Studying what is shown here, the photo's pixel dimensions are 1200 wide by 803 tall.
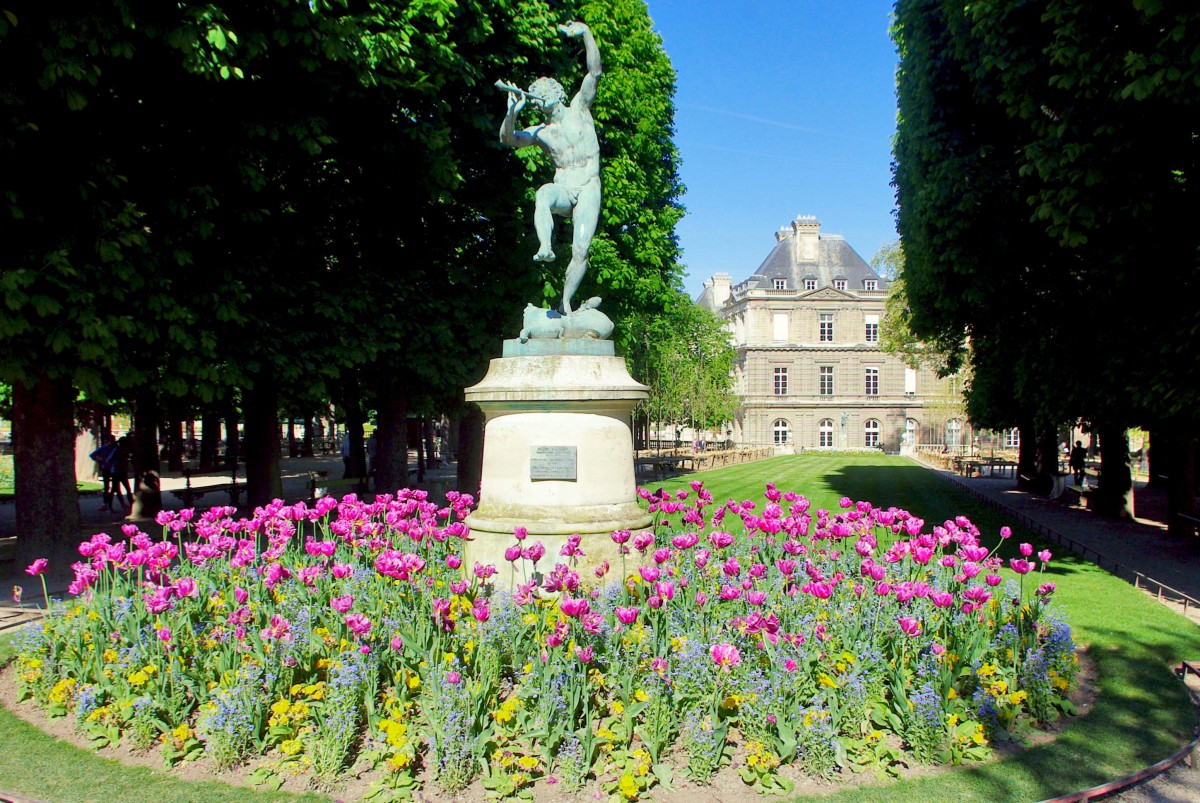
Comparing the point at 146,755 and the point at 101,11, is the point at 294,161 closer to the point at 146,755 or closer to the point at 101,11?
the point at 101,11

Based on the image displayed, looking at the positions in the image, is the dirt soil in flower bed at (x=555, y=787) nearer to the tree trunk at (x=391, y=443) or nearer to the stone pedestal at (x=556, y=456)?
the stone pedestal at (x=556, y=456)

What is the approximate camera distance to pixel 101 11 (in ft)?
27.5

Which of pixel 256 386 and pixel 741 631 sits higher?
pixel 256 386

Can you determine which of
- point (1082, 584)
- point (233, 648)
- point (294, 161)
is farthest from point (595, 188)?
point (1082, 584)

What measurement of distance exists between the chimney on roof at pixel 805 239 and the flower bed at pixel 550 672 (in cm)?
6745

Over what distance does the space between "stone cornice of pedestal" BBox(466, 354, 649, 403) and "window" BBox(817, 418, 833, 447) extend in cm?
6350

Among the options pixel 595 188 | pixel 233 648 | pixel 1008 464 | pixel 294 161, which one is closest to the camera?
pixel 233 648

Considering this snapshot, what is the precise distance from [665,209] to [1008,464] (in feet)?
74.1

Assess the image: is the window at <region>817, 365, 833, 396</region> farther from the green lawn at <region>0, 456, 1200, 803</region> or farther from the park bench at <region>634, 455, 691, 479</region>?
the green lawn at <region>0, 456, 1200, 803</region>

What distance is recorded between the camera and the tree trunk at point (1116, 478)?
18047mm

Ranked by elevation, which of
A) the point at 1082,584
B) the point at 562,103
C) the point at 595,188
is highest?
the point at 562,103

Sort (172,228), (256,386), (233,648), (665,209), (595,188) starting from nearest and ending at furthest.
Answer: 1. (233,648)
2. (595,188)
3. (172,228)
4. (256,386)
5. (665,209)

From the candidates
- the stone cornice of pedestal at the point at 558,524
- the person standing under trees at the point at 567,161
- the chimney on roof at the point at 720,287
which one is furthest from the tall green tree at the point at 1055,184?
the chimney on roof at the point at 720,287

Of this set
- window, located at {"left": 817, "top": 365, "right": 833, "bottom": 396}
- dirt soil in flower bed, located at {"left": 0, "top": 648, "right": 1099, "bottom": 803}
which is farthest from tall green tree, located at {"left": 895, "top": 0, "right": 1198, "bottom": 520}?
window, located at {"left": 817, "top": 365, "right": 833, "bottom": 396}
